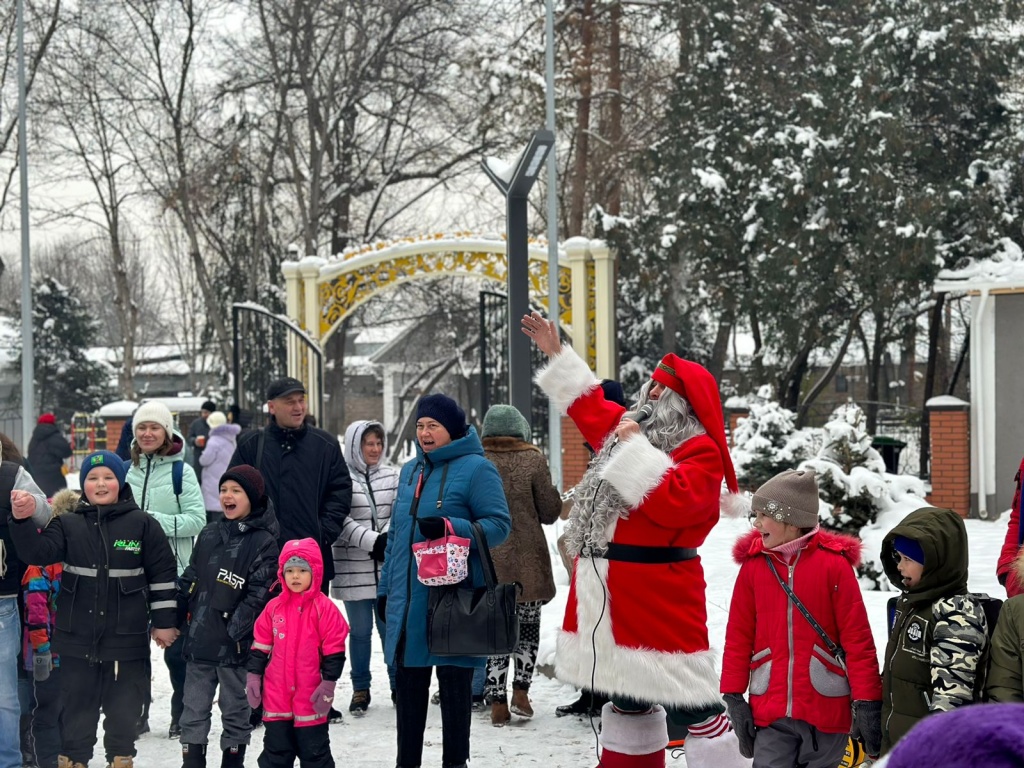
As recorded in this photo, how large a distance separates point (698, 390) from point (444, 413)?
3.84ft

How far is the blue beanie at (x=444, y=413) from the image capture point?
5.39m

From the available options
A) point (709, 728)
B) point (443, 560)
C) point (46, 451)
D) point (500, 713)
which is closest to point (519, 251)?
point (500, 713)

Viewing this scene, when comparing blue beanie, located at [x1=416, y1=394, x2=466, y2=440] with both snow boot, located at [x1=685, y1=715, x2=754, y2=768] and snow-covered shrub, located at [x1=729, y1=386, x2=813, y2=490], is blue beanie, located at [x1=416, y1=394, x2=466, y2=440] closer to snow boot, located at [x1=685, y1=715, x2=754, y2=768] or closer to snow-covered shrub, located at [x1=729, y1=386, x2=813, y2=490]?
snow boot, located at [x1=685, y1=715, x2=754, y2=768]

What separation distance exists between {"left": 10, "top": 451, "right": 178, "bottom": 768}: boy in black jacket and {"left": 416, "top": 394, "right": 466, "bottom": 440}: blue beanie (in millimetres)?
1304

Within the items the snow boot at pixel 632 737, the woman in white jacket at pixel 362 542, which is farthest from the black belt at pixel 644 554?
the woman in white jacket at pixel 362 542

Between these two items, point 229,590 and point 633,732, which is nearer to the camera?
point 633,732

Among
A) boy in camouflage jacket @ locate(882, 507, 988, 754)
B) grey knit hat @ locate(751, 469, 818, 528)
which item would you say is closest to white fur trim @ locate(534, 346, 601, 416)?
grey knit hat @ locate(751, 469, 818, 528)

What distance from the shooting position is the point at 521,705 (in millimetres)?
6754

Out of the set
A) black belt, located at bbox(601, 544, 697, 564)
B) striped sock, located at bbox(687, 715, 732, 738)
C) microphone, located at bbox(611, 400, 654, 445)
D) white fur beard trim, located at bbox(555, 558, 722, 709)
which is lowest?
striped sock, located at bbox(687, 715, 732, 738)

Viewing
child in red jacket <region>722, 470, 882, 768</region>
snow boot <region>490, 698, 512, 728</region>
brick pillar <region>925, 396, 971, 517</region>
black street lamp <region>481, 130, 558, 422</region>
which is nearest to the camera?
child in red jacket <region>722, 470, 882, 768</region>

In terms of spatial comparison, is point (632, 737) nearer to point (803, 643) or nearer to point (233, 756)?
point (803, 643)

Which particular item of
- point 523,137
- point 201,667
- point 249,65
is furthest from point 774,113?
point 201,667

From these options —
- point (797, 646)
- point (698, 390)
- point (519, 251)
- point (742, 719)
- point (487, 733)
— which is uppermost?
point (519, 251)

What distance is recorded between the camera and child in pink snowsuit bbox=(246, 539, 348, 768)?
17.0ft
